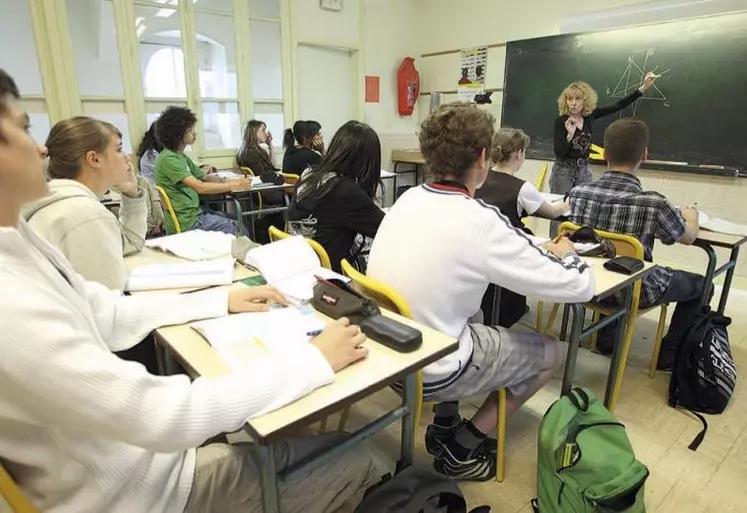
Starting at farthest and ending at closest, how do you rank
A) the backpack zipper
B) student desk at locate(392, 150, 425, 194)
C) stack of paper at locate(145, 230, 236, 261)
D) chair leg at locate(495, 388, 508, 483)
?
student desk at locate(392, 150, 425, 194) < stack of paper at locate(145, 230, 236, 261) < chair leg at locate(495, 388, 508, 483) < the backpack zipper

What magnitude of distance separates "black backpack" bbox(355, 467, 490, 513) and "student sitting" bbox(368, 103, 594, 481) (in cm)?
27

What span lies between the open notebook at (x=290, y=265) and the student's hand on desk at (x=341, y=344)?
36 centimetres

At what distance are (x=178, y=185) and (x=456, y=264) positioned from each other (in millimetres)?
2557

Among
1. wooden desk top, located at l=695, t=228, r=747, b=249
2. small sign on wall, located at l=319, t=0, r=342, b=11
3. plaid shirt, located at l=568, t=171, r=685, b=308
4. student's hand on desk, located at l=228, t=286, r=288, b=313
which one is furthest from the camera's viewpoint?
small sign on wall, located at l=319, t=0, r=342, b=11

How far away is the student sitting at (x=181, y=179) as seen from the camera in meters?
3.25

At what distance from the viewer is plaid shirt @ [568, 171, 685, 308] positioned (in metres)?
2.07

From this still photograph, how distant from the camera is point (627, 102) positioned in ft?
12.8

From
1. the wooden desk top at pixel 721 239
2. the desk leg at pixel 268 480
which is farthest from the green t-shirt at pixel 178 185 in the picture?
the wooden desk top at pixel 721 239

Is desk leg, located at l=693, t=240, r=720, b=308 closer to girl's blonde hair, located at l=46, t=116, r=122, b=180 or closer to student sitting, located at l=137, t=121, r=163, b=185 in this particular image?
girl's blonde hair, located at l=46, t=116, r=122, b=180

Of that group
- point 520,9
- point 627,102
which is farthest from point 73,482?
point 520,9

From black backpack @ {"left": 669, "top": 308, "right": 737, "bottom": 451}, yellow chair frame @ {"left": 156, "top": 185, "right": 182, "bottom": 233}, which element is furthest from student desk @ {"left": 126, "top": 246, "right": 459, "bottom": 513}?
A: yellow chair frame @ {"left": 156, "top": 185, "right": 182, "bottom": 233}

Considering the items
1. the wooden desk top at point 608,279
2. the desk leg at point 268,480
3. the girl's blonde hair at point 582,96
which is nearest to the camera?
the desk leg at point 268,480

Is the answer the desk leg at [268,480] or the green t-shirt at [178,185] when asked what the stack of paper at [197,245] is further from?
the green t-shirt at [178,185]

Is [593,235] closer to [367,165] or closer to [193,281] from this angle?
[367,165]
